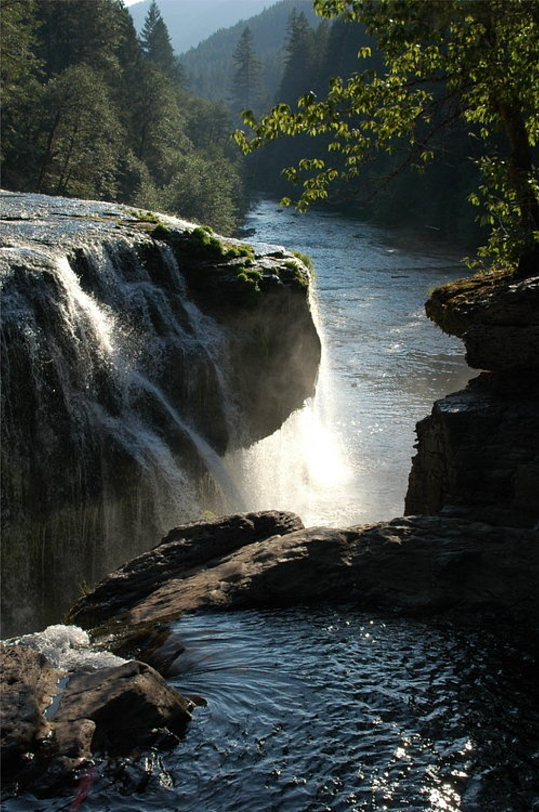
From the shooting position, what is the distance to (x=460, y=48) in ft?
28.9

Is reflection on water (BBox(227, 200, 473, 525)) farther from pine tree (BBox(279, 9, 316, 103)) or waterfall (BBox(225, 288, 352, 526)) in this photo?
pine tree (BBox(279, 9, 316, 103))

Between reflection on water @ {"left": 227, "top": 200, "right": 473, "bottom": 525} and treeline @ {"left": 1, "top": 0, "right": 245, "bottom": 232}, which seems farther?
treeline @ {"left": 1, "top": 0, "right": 245, "bottom": 232}

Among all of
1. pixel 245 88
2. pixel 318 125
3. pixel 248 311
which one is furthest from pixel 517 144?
pixel 245 88

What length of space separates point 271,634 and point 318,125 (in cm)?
610

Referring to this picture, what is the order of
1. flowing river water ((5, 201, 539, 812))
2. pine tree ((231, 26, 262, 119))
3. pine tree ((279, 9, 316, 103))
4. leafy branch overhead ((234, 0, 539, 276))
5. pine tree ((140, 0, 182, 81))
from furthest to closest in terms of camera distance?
pine tree ((231, 26, 262, 119)) < pine tree ((140, 0, 182, 81)) < pine tree ((279, 9, 316, 103)) < leafy branch overhead ((234, 0, 539, 276)) < flowing river water ((5, 201, 539, 812))

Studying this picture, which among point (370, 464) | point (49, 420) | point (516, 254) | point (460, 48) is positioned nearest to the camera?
point (460, 48)

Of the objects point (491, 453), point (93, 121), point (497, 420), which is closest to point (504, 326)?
point (497, 420)

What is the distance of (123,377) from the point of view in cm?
1245

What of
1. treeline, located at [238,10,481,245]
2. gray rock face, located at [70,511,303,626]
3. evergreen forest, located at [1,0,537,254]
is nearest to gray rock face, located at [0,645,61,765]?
gray rock face, located at [70,511,303,626]

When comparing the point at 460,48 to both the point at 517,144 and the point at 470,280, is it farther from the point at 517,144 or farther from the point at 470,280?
the point at 470,280

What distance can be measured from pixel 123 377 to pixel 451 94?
6.55 m

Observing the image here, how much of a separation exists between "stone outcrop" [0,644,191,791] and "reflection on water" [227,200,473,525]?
938cm

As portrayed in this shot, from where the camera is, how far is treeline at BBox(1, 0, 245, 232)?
37.3 metres

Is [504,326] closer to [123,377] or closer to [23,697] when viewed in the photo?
[123,377]
